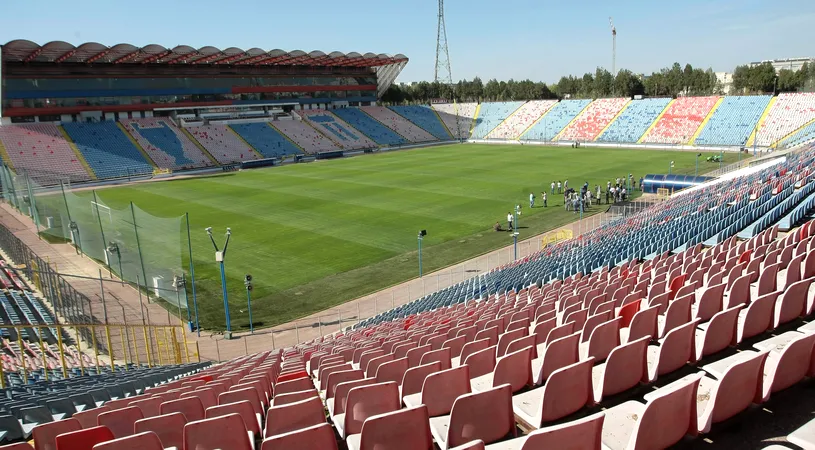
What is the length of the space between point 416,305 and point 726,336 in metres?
14.7

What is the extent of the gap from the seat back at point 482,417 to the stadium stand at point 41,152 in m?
62.8

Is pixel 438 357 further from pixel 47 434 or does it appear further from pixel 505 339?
pixel 47 434

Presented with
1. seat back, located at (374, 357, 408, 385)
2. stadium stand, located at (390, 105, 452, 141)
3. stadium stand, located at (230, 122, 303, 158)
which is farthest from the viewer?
stadium stand, located at (390, 105, 452, 141)

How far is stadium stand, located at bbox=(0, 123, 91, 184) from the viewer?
58.2 meters

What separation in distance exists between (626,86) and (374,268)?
94982 mm

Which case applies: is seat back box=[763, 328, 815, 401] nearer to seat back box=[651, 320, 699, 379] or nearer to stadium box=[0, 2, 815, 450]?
stadium box=[0, 2, 815, 450]

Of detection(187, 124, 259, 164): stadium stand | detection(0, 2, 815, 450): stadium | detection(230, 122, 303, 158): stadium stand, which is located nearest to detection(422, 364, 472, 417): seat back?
detection(0, 2, 815, 450): stadium

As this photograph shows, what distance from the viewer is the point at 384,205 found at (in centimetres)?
4038

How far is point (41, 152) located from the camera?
198ft

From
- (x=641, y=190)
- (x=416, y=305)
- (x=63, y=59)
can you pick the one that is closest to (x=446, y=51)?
(x=63, y=59)

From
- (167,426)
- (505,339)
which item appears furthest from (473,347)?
(167,426)

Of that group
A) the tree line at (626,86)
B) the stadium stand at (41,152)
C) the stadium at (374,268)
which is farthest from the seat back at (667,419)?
the tree line at (626,86)

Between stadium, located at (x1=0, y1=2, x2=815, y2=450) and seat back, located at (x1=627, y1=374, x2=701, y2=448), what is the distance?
0.09ft

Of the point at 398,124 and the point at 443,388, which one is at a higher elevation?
the point at 398,124
